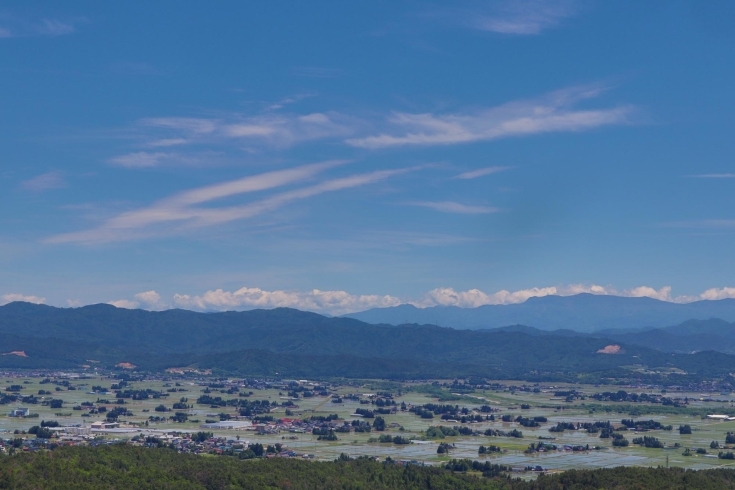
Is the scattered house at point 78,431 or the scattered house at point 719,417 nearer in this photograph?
the scattered house at point 78,431

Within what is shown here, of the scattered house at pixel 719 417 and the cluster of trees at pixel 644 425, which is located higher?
the scattered house at pixel 719 417

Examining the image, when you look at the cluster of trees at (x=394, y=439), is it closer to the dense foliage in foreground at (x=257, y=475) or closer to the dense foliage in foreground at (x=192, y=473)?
the dense foliage in foreground at (x=192, y=473)

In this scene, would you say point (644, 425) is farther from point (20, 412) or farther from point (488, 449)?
point (20, 412)

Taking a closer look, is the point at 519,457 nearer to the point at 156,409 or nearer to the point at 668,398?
the point at 156,409

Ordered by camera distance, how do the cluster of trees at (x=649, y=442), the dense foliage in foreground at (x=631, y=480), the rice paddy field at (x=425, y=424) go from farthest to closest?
the cluster of trees at (x=649, y=442), the rice paddy field at (x=425, y=424), the dense foliage in foreground at (x=631, y=480)

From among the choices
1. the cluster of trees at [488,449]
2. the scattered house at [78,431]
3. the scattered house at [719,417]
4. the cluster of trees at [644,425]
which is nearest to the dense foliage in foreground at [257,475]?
the cluster of trees at [488,449]

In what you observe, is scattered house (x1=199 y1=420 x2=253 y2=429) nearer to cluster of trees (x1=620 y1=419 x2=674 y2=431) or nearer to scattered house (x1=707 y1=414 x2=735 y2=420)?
cluster of trees (x1=620 y1=419 x2=674 y2=431)

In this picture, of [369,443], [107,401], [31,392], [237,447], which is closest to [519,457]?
[369,443]
